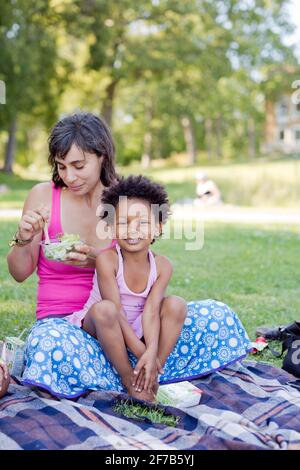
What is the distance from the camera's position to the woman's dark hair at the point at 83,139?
372cm

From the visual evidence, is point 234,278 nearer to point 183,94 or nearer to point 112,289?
point 112,289

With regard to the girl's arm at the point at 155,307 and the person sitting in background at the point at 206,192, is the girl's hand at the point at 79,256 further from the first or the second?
the person sitting in background at the point at 206,192

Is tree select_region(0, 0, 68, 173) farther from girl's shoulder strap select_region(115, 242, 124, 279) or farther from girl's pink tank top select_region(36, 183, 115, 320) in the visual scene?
girl's shoulder strap select_region(115, 242, 124, 279)

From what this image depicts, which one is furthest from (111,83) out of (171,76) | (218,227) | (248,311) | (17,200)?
(248,311)

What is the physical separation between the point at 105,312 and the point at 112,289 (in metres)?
0.22

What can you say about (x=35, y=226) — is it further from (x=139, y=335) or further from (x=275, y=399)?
(x=275, y=399)

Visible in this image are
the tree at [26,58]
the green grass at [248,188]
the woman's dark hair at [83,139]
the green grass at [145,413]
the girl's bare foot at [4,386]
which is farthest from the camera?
the tree at [26,58]

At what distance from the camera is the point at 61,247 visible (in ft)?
11.8

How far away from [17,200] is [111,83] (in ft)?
49.8

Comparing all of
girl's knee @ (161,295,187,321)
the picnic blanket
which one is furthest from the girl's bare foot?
girl's knee @ (161,295,187,321)

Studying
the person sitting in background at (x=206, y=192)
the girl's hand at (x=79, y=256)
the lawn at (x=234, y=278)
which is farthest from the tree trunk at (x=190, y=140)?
the girl's hand at (x=79, y=256)

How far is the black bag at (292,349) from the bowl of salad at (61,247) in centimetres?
153

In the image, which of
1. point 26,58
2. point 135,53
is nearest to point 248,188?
point 26,58

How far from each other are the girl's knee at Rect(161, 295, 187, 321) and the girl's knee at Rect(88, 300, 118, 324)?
34 cm
